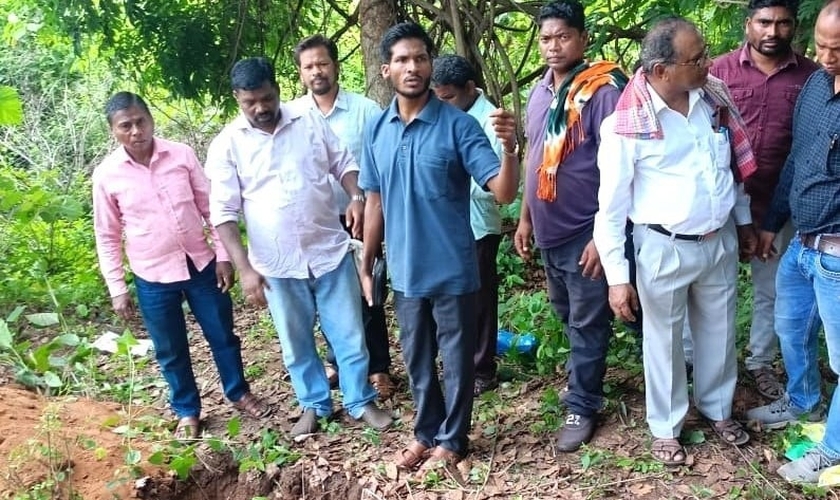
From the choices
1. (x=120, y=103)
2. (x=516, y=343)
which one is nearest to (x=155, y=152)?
(x=120, y=103)

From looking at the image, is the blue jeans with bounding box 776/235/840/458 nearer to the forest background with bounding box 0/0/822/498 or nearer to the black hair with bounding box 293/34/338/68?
the forest background with bounding box 0/0/822/498

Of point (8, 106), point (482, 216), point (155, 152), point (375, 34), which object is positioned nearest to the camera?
point (155, 152)

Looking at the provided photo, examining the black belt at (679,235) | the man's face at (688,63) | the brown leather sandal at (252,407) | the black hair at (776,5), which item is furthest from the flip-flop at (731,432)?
the brown leather sandal at (252,407)

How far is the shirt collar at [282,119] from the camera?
337 centimetres

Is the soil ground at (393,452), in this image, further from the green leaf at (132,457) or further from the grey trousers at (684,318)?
the grey trousers at (684,318)

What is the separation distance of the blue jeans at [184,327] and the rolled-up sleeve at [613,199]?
2023 mm

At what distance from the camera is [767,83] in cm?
328

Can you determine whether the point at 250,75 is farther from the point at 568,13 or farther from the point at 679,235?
the point at 679,235

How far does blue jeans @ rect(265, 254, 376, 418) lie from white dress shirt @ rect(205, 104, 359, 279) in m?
0.10

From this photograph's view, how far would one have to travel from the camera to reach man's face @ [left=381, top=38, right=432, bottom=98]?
112 inches

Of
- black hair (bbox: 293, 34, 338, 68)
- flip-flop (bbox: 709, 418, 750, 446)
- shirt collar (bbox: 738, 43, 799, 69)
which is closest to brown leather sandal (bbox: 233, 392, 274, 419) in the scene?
black hair (bbox: 293, 34, 338, 68)

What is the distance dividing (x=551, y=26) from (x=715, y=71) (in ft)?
3.02

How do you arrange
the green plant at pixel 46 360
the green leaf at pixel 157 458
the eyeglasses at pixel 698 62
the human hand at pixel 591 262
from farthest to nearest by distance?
the green plant at pixel 46 360
the green leaf at pixel 157 458
the human hand at pixel 591 262
the eyeglasses at pixel 698 62

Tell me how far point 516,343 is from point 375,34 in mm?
2442
